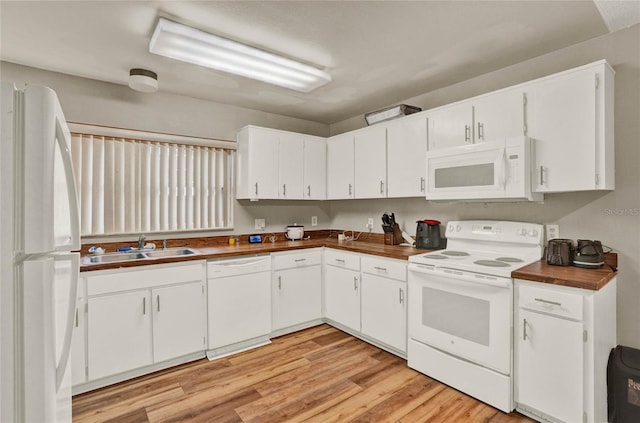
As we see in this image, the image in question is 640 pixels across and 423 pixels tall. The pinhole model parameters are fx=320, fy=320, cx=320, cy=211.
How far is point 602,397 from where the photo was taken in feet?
6.06

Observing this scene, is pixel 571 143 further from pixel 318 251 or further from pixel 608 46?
pixel 318 251

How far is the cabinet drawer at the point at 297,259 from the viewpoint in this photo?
3217 mm

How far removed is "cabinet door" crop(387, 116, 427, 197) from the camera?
2.96 metres

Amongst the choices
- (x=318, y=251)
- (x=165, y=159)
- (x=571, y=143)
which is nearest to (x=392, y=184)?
(x=318, y=251)

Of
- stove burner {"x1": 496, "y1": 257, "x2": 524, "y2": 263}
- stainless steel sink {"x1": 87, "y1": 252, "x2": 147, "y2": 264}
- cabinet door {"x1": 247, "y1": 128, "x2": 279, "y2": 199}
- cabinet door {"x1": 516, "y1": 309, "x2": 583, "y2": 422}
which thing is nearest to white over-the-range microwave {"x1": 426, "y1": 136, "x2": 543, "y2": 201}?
stove burner {"x1": 496, "y1": 257, "x2": 524, "y2": 263}

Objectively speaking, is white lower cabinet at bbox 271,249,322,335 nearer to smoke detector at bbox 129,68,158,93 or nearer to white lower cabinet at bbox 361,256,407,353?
white lower cabinet at bbox 361,256,407,353

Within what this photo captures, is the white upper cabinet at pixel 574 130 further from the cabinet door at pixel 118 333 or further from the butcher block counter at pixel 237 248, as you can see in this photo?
the cabinet door at pixel 118 333

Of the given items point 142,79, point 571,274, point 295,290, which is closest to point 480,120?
point 571,274

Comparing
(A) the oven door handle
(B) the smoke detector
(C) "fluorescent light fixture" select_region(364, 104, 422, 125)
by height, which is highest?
(B) the smoke detector

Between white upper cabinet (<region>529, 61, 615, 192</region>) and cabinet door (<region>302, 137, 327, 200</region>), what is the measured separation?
226 cm

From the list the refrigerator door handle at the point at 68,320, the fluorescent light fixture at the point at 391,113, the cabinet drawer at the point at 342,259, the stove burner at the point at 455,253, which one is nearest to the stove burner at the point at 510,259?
the stove burner at the point at 455,253

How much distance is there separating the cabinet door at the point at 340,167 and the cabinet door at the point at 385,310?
3.76 feet

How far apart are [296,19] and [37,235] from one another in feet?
5.78

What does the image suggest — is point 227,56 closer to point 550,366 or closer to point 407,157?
point 407,157
